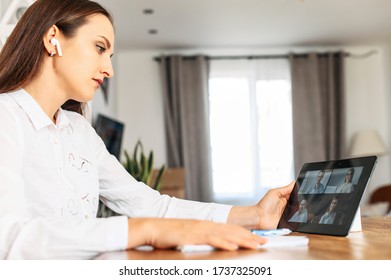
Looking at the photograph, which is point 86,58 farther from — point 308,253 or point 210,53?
point 210,53

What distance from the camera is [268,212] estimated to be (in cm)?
115

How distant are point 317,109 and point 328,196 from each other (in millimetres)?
5429

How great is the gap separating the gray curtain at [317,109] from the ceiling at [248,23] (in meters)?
0.27

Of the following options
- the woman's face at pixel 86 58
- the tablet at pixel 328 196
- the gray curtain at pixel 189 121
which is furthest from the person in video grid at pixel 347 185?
the gray curtain at pixel 189 121

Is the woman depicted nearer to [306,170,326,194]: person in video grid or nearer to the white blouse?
the white blouse

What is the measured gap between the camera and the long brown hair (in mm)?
1087

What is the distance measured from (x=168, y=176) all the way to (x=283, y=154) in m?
1.61

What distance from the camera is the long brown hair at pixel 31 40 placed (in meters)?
1.09

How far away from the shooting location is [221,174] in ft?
20.5

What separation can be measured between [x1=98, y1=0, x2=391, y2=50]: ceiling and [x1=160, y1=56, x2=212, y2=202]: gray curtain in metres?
0.28

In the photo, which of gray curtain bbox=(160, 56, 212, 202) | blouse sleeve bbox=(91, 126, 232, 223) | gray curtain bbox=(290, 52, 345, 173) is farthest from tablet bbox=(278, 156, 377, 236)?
gray curtain bbox=(290, 52, 345, 173)

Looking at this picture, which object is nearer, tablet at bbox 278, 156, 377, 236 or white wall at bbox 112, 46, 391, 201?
tablet at bbox 278, 156, 377, 236

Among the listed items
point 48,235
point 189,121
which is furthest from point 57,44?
point 189,121

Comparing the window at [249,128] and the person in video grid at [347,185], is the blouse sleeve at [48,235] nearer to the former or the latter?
the person in video grid at [347,185]
